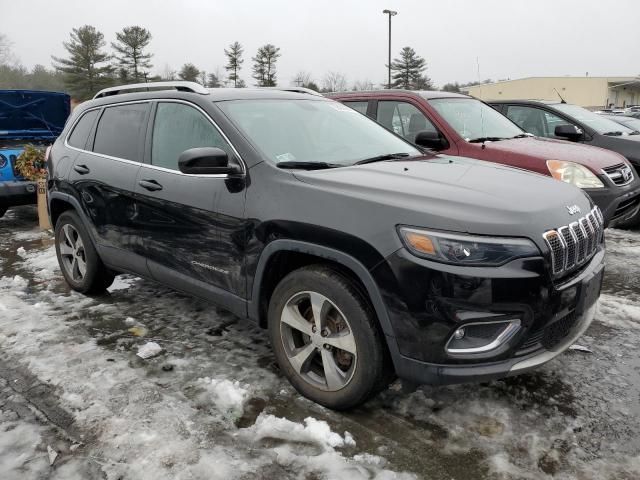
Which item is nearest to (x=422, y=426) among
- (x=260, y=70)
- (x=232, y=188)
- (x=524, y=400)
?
(x=524, y=400)

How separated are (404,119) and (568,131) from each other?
2470 mm

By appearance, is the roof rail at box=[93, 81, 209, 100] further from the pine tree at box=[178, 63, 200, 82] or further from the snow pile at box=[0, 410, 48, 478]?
the pine tree at box=[178, 63, 200, 82]

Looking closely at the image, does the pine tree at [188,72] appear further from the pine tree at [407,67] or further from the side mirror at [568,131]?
the side mirror at [568,131]

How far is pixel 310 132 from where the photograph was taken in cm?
354

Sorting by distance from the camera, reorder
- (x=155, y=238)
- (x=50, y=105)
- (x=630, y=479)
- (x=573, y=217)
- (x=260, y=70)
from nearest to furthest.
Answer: (x=630, y=479) → (x=573, y=217) → (x=155, y=238) → (x=50, y=105) → (x=260, y=70)

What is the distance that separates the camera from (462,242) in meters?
2.33

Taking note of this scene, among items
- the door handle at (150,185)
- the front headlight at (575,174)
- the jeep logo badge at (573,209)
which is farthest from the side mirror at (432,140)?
the door handle at (150,185)

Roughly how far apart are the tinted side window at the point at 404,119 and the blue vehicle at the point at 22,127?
5234mm

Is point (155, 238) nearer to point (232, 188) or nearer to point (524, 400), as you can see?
point (232, 188)

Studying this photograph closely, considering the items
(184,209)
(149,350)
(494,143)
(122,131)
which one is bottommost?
(149,350)

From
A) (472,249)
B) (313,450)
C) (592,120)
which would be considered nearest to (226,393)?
(313,450)

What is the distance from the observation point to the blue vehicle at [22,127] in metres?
7.65

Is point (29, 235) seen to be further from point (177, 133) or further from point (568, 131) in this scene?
point (568, 131)

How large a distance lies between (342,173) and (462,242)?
86 cm
